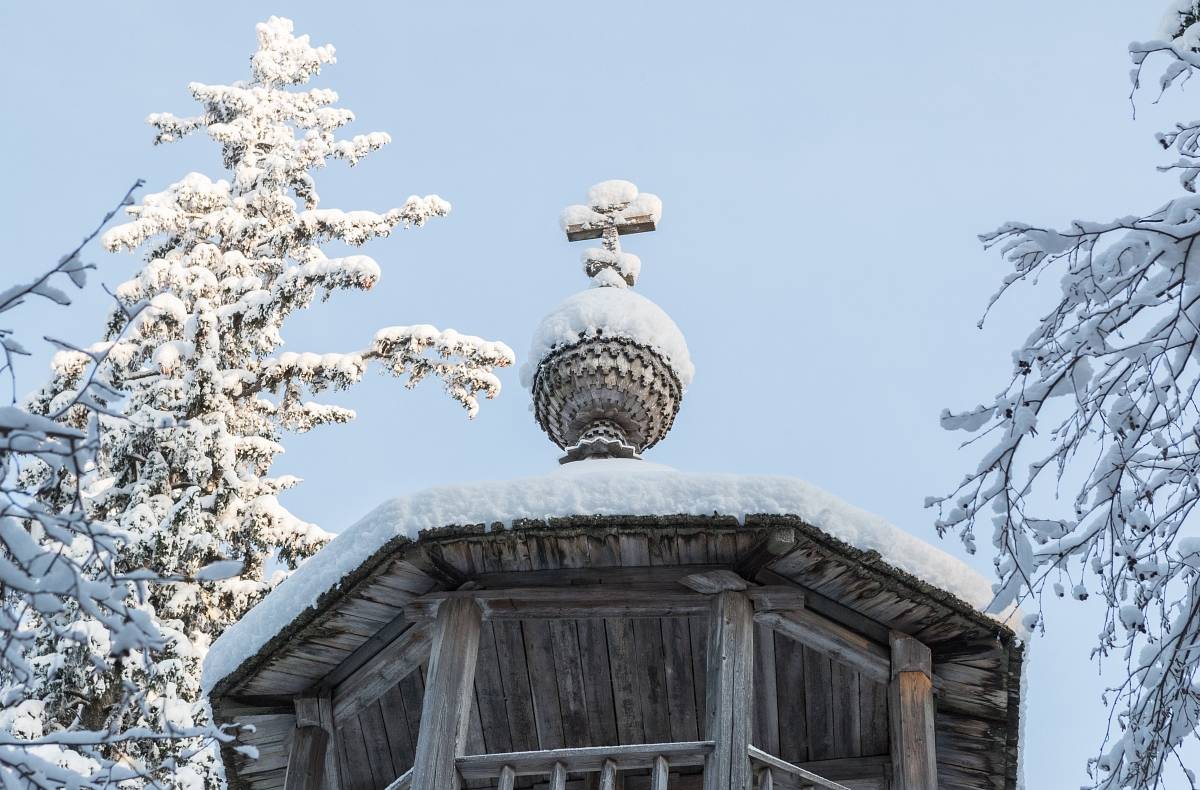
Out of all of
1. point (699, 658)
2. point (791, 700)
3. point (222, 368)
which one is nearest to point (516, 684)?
point (699, 658)

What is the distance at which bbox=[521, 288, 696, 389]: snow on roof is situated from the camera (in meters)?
8.20

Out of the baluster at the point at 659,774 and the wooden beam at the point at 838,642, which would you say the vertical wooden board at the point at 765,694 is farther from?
the baluster at the point at 659,774

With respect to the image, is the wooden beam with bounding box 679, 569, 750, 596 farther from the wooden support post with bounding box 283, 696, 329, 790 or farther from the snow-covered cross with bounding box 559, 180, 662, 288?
the snow-covered cross with bounding box 559, 180, 662, 288

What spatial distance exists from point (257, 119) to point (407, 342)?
3588 mm

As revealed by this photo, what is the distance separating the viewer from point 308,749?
23.4 feet

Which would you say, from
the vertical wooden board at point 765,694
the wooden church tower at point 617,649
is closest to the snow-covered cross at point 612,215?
the wooden church tower at point 617,649

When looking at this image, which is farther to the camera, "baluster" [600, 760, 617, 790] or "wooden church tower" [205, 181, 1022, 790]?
"wooden church tower" [205, 181, 1022, 790]

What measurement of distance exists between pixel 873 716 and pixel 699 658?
95cm

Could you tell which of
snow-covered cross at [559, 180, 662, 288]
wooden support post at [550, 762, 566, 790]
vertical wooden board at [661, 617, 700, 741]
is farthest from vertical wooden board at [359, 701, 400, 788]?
snow-covered cross at [559, 180, 662, 288]

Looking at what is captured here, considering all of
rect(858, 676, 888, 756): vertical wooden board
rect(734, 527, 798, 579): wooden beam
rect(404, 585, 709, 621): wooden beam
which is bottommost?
rect(858, 676, 888, 756): vertical wooden board

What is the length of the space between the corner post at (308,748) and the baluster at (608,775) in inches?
68.2

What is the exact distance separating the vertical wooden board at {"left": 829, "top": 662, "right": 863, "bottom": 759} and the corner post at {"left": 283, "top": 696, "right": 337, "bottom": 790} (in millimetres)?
2615

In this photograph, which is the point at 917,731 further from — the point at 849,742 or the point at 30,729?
the point at 30,729

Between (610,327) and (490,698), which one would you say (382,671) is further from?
(610,327)
